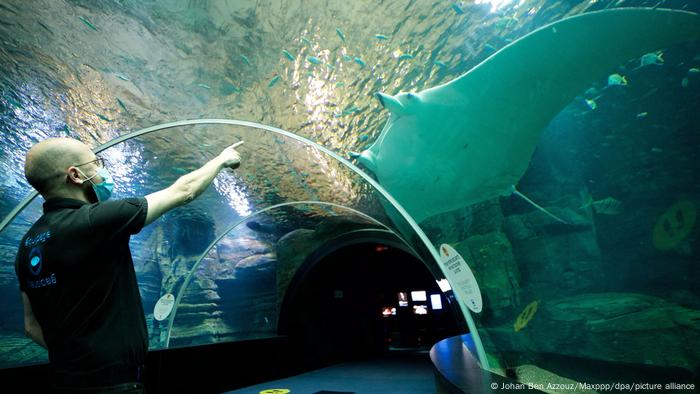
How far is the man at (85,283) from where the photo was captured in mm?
959

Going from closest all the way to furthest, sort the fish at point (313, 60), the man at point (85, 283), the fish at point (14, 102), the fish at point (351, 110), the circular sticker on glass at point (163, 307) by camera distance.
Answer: the man at point (85, 283), the fish at point (313, 60), the fish at point (351, 110), the fish at point (14, 102), the circular sticker on glass at point (163, 307)

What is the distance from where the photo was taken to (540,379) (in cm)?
276

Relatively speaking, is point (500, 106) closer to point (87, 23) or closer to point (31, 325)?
point (31, 325)

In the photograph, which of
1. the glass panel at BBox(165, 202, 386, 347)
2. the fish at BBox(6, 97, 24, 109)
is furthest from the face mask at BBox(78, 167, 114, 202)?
the glass panel at BBox(165, 202, 386, 347)

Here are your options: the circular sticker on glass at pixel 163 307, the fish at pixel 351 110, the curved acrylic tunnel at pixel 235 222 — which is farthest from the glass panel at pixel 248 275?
the fish at pixel 351 110

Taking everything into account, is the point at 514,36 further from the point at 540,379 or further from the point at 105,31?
the point at 105,31

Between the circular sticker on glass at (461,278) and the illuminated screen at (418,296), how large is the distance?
888cm

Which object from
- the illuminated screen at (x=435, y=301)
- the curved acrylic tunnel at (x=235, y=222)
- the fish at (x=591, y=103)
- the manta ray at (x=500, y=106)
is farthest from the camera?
the illuminated screen at (x=435, y=301)

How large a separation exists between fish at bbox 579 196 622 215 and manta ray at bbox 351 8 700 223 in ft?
1.91

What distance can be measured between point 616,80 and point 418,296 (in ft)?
35.8

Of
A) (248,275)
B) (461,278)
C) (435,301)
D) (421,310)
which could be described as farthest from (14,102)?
(435,301)

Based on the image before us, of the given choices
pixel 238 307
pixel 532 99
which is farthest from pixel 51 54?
pixel 238 307

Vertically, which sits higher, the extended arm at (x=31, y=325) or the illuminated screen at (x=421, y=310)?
the extended arm at (x=31, y=325)

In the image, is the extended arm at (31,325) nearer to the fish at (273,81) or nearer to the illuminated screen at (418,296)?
the fish at (273,81)
